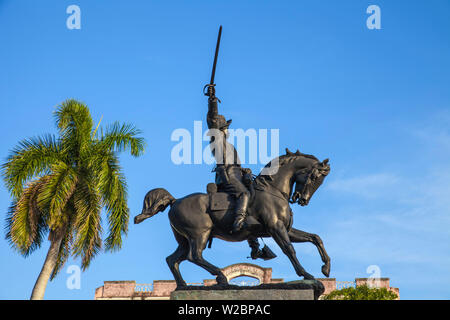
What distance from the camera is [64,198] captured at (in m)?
15.9

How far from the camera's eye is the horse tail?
33.3 ft

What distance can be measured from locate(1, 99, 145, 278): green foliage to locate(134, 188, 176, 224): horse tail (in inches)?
243

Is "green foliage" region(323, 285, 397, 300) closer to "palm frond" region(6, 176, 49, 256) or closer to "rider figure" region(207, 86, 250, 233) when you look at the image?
"palm frond" region(6, 176, 49, 256)

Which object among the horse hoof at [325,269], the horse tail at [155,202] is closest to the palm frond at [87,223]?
the horse tail at [155,202]

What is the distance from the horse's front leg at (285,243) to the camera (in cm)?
948

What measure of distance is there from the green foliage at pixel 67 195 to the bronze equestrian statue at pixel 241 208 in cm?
638

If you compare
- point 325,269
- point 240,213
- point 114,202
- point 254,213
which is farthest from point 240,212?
point 114,202

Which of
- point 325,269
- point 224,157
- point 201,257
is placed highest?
point 224,157

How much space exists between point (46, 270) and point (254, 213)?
8.05 metres

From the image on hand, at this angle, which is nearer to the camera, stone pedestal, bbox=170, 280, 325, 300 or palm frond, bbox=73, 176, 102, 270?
stone pedestal, bbox=170, 280, 325, 300

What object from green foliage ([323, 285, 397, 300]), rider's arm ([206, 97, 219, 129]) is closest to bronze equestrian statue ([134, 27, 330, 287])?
rider's arm ([206, 97, 219, 129])

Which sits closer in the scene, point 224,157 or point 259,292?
point 259,292

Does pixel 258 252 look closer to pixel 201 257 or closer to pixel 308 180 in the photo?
pixel 201 257
